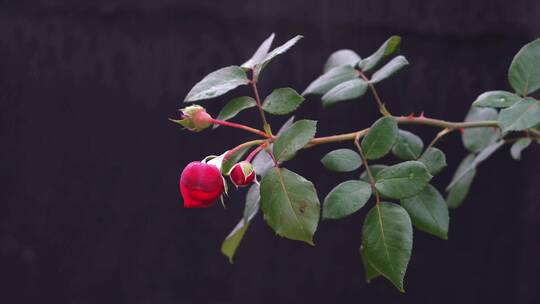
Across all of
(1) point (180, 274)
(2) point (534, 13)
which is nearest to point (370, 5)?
(2) point (534, 13)

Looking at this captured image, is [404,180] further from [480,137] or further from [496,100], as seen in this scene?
[480,137]

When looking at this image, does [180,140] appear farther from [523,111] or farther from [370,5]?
[523,111]

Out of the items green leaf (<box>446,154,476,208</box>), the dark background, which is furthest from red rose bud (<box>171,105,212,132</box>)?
the dark background

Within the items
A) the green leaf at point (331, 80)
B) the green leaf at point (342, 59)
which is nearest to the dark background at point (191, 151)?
the green leaf at point (342, 59)

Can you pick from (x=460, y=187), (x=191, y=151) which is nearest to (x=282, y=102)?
(x=460, y=187)

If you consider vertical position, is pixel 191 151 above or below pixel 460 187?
below

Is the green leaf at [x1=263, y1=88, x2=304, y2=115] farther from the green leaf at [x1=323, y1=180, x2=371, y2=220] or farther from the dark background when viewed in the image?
the dark background

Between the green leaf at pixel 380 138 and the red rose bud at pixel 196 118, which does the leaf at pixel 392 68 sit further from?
the red rose bud at pixel 196 118
